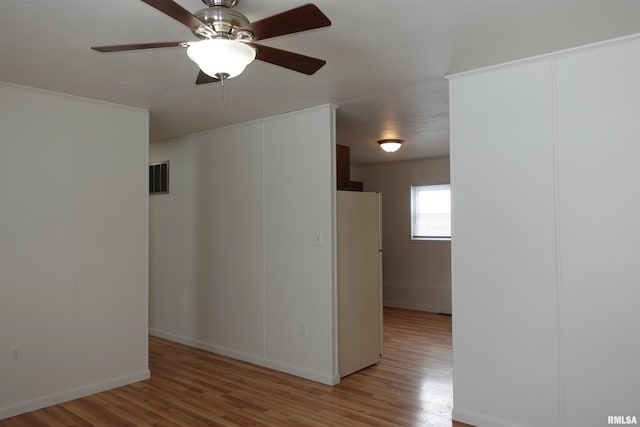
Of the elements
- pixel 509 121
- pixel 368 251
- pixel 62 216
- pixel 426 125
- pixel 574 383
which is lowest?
pixel 574 383

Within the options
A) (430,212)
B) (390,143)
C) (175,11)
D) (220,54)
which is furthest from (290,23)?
(430,212)

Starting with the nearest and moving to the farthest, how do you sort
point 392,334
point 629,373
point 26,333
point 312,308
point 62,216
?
point 629,373
point 26,333
point 62,216
point 312,308
point 392,334

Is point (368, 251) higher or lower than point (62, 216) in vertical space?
lower

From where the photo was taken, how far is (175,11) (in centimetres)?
172

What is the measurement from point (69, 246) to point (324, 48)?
2576 mm

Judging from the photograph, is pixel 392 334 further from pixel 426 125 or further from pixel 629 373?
pixel 629 373

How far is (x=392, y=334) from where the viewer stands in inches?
226

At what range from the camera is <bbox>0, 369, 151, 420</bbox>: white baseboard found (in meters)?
3.32

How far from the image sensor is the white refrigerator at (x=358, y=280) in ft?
13.6

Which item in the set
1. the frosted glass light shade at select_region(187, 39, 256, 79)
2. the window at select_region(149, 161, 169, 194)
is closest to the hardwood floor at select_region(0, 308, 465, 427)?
the window at select_region(149, 161, 169, 194)

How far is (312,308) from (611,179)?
2.50 meters

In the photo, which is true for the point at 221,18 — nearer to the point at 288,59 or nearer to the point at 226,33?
the point at 226,33

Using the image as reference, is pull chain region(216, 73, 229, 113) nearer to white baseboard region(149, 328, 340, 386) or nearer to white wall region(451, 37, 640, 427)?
white wall region(451, 37, 640, 427)

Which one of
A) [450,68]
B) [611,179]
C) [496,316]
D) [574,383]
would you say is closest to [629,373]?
[574,383]
